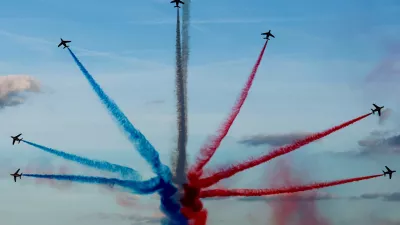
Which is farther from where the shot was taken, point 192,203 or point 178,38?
point 192,203

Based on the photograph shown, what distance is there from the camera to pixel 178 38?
356 feet

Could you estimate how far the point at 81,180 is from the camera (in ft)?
367

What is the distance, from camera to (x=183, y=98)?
364 ft

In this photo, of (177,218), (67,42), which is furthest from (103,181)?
(67,42)

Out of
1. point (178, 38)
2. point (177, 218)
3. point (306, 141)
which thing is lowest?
point (177, 218)

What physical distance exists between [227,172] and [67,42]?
27596mm

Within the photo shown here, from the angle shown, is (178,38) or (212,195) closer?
(178,38)

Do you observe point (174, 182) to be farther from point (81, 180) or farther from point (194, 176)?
point (81, 180)

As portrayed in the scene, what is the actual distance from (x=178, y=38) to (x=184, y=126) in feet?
37.3

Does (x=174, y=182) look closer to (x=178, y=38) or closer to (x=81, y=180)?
(x=81, y=180)

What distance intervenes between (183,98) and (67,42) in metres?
18.3

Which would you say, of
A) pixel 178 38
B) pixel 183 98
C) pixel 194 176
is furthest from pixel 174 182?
pixel 178 38

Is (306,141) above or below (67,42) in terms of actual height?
below

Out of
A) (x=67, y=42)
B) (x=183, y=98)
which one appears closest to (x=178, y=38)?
(x=183, y=98)
